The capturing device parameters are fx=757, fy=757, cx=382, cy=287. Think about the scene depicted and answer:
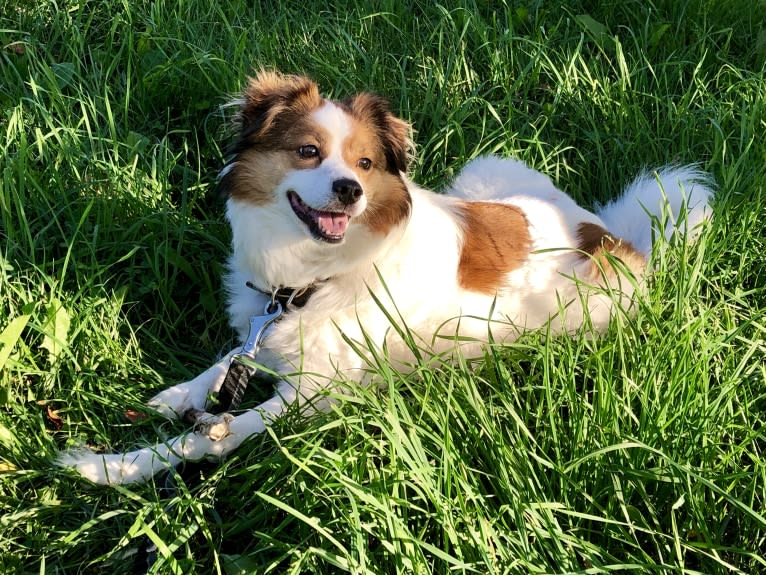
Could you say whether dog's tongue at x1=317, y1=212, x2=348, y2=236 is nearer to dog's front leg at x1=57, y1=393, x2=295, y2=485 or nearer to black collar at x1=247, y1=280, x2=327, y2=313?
black collar at x1=247, y1=280, x2=327, y2=313

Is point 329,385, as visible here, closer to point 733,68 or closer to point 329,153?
point 329,153

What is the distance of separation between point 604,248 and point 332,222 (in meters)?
1.12

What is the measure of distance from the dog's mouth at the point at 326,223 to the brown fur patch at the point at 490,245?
0.53 metres

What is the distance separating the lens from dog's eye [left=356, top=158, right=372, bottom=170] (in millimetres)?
2979

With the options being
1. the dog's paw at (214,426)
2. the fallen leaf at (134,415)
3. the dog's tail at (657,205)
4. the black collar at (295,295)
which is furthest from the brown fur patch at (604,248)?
the fallen leaf at (134,415)

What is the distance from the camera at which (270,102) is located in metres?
3.04

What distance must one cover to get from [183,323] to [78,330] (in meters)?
0.50

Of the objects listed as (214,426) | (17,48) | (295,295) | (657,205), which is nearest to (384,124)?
(295,295)

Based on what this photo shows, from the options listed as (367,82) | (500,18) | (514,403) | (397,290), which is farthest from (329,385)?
(500,18)

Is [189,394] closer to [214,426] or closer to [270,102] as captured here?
[214,426]

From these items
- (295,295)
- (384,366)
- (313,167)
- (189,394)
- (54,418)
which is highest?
(313,167)

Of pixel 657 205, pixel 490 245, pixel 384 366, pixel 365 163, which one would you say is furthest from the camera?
pixel 657 205

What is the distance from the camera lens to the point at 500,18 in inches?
→ 189

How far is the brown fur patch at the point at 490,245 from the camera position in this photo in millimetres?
3049
